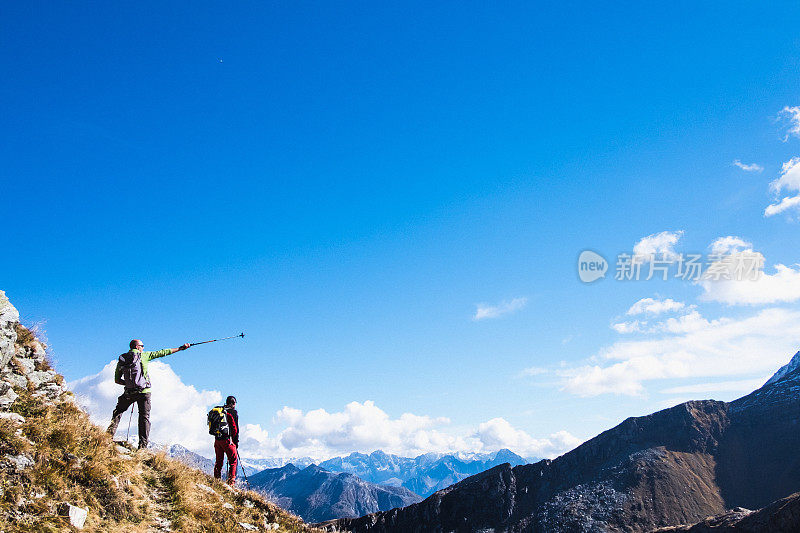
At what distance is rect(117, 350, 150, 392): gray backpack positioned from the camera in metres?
12.0

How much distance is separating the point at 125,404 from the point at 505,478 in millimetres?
173876

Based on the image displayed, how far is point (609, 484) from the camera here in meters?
137

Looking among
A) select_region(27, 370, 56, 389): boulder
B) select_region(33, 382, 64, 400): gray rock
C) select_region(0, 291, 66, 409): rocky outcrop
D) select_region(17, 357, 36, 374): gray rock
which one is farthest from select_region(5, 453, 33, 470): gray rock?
select_region(17, 357, 36, 374): gray rock

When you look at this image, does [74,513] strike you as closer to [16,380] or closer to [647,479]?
[16,380]

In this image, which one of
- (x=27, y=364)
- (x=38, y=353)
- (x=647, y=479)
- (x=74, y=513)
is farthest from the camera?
(x=647, y=479)

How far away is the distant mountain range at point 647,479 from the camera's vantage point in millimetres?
127812

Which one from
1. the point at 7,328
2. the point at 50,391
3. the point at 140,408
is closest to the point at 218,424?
the point at 140,408

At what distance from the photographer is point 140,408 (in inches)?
488

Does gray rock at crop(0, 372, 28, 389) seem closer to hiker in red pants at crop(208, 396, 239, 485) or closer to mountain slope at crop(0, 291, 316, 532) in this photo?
mountain slope at crop(0, 291, 316, 532)

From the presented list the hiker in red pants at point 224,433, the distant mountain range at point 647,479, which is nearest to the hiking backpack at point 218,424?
the hiker in red pants at point 224,433

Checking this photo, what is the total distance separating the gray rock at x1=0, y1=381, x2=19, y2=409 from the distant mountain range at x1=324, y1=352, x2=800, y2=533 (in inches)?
5144

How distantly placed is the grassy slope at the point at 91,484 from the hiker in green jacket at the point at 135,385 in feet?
6.55

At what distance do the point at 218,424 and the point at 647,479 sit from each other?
532 ft

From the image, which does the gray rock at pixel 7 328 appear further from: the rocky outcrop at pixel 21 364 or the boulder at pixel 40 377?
the boulder at pixel 40 377
